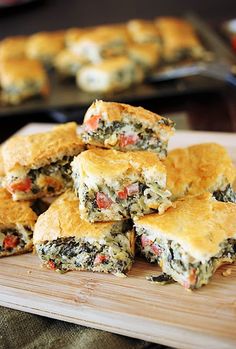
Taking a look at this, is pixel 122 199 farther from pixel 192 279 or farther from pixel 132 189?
pixel 192 279

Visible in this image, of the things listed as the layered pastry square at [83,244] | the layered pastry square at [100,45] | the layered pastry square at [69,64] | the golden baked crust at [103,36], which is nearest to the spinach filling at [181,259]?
the layered pastry square at [83,244]

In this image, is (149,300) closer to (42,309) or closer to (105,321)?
(105,321)

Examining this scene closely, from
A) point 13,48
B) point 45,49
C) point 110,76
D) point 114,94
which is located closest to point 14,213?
point 114,94

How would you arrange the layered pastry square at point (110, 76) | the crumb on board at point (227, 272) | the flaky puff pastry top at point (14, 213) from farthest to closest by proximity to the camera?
1. the layered pastry square at point (110, 76)
2. the flaky puff pastry top at point (14, 213)
3. the crumb on board at point (227, 272)

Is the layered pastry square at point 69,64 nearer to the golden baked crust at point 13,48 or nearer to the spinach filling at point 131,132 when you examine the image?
the golden baked crust at point 13,48

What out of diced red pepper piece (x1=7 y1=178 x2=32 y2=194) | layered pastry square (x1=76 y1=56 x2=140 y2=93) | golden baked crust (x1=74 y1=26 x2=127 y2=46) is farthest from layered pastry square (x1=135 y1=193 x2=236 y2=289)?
golden baked crust (x1=74 y1=26 x2=127 y2=46)

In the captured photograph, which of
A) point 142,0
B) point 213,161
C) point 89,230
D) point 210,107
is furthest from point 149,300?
point 142,0
